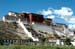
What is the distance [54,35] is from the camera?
5034 cm

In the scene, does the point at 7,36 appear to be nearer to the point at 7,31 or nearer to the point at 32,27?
the point at 7,31

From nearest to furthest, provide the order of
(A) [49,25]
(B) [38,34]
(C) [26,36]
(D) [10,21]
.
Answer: (C) [26,36] → (B) [38,34] → (D) [10,21] → (A) [49,25]

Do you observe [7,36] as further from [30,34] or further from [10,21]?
[10,21]

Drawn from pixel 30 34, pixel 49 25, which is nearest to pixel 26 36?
pixel 30 34

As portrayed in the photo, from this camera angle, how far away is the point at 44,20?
5653 centimetres

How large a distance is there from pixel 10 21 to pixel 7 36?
29.7ft

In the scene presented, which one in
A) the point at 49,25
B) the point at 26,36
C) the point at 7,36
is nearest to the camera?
the point at 7,36

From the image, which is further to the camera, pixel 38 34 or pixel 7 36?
pixel 38 34

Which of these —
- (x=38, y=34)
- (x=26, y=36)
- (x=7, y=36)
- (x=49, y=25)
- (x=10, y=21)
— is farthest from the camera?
(x=49, y=25)

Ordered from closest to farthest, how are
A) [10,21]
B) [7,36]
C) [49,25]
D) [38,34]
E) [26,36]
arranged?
1. [7,36]
2. [26,36]
3. [38,34]
4. [10,21]
5. [49,25]

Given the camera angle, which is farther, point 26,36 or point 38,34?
point 38,34

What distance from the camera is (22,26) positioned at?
49656 millimetres

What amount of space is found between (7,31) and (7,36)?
8.60 ft

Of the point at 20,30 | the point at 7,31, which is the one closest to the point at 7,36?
the point at 7,31
